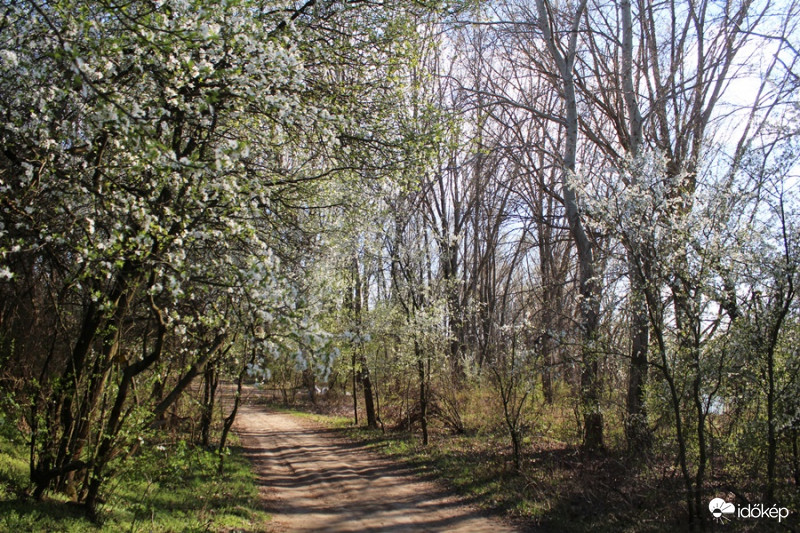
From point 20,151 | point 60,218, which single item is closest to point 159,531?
point 60,218

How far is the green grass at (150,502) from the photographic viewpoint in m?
5.11

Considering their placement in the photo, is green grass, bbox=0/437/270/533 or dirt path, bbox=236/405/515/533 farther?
dirt path, bbox=236/405/515/533

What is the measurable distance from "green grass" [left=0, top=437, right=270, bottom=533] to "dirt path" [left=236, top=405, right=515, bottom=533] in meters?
0.62

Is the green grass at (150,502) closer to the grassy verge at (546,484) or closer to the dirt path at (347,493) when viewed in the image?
the dirt path at (347,493)

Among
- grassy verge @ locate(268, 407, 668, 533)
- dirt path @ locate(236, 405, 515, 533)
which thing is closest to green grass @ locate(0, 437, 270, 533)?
dirt path @ locate(236, 405, 515, 533)

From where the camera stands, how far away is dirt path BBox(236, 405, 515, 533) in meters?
7.41

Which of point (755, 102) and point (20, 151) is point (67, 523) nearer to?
point (20, 151)

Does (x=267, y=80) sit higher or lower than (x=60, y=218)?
higher

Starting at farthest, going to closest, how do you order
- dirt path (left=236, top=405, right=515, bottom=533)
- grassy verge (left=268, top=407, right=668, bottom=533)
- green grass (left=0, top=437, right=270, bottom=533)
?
dirt path (left=236, top=405, right=515, bottom=533)
grassy verge (left=268, top=407, right=668, bottom=533)
green grass (left=0, top=437, right=270, bottom=533)

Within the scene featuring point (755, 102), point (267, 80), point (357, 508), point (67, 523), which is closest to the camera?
point (267, 80)

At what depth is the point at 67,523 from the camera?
5.06m

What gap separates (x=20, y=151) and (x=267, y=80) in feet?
7.89

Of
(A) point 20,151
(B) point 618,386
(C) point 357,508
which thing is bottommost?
(C) point 357,508

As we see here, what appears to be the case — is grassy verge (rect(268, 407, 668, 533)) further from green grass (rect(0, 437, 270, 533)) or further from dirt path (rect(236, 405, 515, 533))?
green grass (rect(0, 437, 270, 533))
